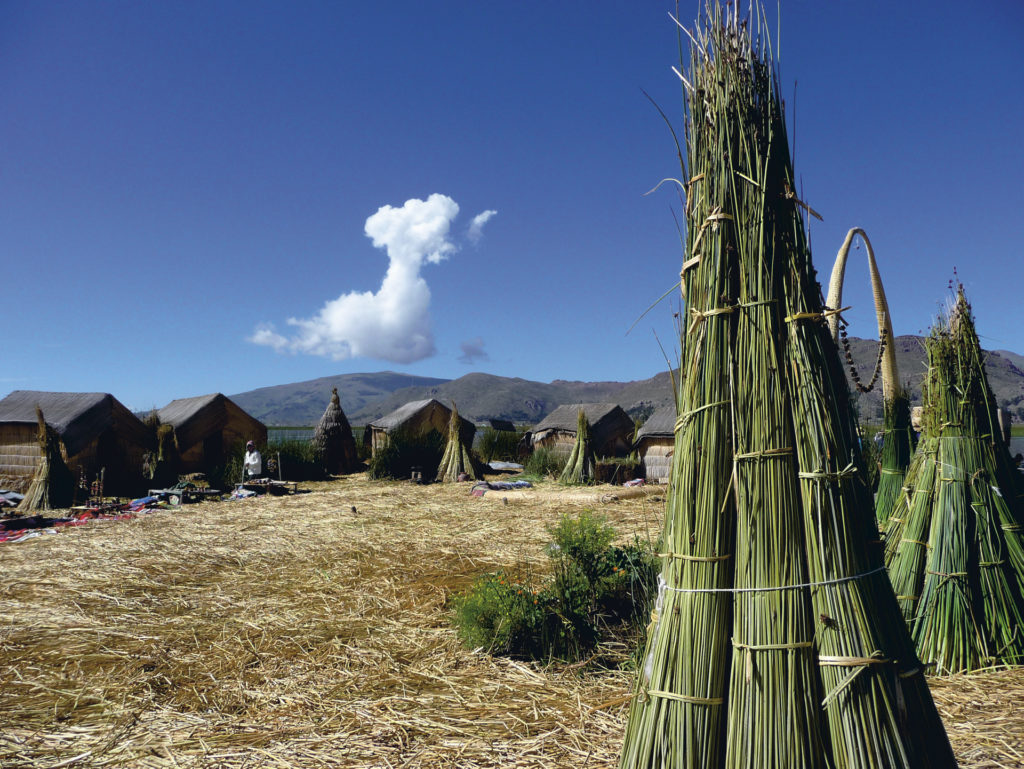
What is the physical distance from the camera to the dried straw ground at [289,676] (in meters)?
2.75

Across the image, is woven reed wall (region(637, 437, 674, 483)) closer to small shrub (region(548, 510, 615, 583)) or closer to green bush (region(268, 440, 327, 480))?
green bush (region(268, 440, 327, 480))

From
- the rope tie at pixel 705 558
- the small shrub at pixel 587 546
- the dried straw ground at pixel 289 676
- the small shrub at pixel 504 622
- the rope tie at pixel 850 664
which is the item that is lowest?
the dried straw ground at pixel 289 676

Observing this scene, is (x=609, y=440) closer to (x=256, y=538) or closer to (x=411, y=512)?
(x=411, y=512)

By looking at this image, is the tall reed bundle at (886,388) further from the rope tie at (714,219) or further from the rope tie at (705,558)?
the rope tie at (705,558)

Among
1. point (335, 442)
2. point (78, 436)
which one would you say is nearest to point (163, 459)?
point (78, 436)

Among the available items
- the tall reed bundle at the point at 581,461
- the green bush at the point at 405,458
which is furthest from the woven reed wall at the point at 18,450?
the tall reed bundle at the point at 581,461

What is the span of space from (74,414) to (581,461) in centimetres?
1259

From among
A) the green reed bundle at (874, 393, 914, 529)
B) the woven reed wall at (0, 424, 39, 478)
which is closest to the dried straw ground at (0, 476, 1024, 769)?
the green reed bundle at (874, 393, 914, 529)

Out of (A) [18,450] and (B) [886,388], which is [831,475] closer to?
(B) [886,388]

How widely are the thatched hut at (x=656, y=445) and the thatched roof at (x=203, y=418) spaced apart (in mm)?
12102

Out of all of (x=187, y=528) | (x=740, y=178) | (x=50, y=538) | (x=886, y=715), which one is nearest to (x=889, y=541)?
(x=886, y=715)

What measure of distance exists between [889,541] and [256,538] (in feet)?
25.3

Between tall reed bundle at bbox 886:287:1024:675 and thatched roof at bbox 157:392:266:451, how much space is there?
61.7ft

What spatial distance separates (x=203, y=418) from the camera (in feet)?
62.0
